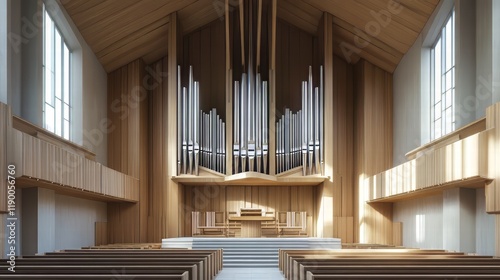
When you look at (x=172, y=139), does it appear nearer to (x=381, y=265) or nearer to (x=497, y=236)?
(x=497, y=236)

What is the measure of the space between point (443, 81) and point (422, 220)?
3.10 metres

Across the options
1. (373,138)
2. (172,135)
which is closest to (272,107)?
(172,135)

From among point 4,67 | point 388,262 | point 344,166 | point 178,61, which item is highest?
point 178,61

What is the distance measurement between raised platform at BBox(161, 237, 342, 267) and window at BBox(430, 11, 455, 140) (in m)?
3.46

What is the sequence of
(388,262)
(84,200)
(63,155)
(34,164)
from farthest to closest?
(84,200), (63,155), (34,164), (388,262)

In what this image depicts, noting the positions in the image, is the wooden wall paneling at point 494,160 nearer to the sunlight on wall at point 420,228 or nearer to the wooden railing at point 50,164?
the sunlight on wall at point 420,228

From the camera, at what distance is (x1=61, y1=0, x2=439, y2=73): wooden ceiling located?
525 inches

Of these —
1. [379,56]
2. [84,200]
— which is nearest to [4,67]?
[84,200]

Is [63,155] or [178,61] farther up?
[178,61]

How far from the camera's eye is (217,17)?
1770 centimetres

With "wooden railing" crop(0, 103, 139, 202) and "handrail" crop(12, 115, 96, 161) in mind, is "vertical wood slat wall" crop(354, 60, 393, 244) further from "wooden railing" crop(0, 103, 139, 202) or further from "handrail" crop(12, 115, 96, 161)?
"handrail" crop(12, 115, 96, 161)

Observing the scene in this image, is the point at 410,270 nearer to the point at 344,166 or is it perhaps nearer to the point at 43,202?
the point at 43,202

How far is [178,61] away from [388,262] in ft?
34.8

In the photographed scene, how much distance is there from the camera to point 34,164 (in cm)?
952
